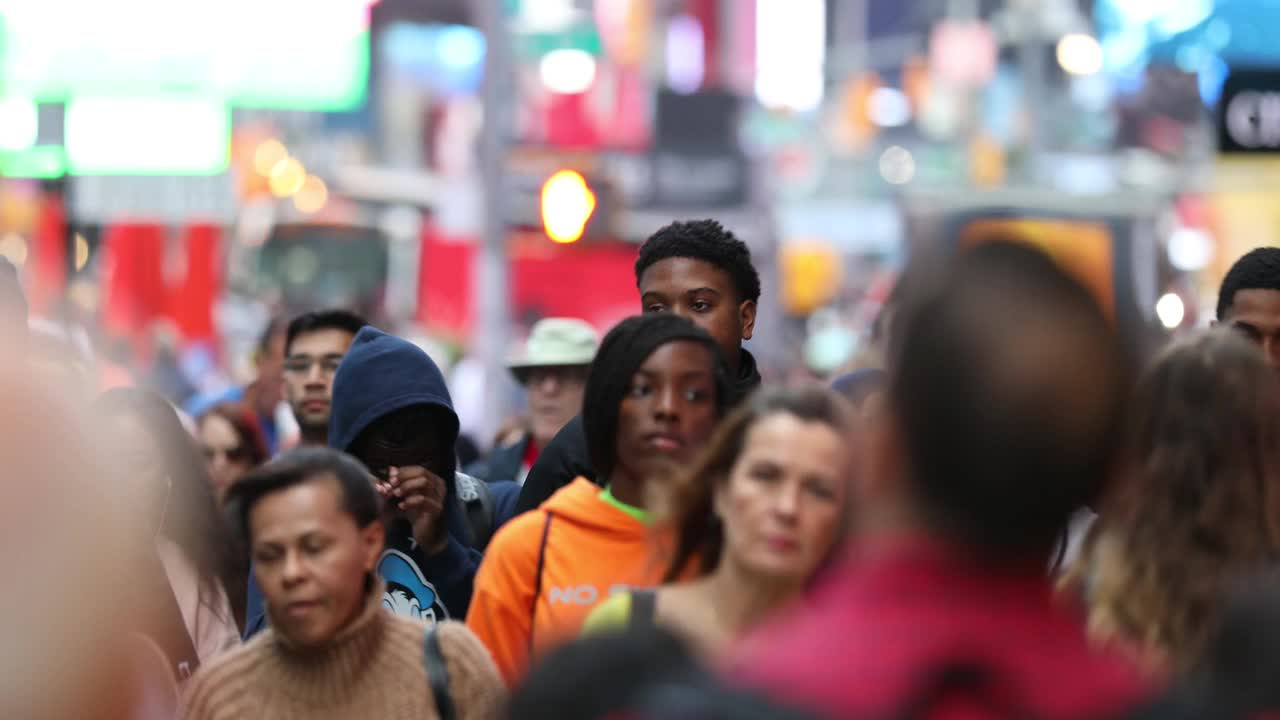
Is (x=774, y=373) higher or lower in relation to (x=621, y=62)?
lower

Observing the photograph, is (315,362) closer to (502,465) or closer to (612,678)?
(502,465)

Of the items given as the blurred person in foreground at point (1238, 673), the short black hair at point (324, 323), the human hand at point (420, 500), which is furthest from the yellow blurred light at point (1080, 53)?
the blurred person in foreground at point (1238, 673)

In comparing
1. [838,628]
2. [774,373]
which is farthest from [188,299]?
[838,628]

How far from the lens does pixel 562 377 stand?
9.23m

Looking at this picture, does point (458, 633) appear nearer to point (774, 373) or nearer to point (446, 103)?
point (774, 373)

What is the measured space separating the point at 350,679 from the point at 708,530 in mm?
813

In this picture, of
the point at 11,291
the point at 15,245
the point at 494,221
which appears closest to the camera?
the point at 11,291

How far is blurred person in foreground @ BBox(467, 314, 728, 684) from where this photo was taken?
489 cm

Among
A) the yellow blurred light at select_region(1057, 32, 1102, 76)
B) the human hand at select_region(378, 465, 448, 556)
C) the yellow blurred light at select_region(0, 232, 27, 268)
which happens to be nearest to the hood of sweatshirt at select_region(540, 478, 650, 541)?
the human hand at select_region(378, 465, 448, 556)

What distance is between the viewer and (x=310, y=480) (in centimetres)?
475

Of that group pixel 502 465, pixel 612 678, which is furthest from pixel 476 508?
pixel 612 678

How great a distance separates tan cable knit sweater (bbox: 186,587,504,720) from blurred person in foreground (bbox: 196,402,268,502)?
405 cm

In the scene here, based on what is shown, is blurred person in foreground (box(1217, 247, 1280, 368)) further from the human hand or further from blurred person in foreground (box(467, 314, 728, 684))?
the human hand

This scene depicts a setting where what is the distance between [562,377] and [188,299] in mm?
15764
